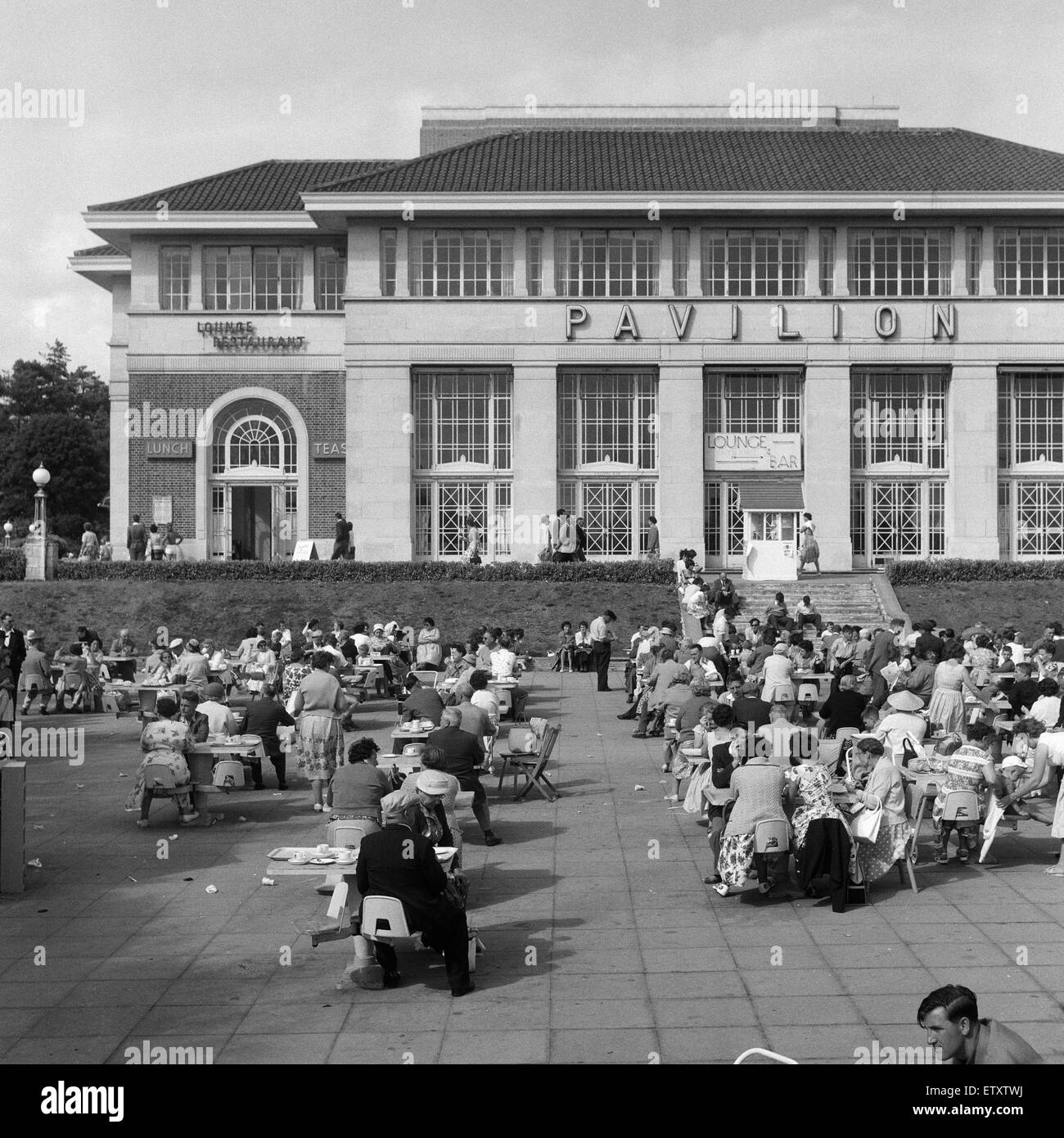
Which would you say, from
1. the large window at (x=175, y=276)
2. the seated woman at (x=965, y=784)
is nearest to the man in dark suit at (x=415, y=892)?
the seated woman at (x=965, y=784)

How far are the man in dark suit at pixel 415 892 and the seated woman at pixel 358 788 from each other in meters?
2.58

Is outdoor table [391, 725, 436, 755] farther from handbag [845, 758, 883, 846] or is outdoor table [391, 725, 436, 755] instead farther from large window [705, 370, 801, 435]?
large window [705, 370, 801, 435]

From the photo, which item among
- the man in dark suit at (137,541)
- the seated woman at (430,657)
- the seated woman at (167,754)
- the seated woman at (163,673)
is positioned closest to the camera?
the seated woman at (167,754)

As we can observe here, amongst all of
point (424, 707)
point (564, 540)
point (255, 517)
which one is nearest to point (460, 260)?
point (564, 540)

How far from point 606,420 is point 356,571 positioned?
1027cm

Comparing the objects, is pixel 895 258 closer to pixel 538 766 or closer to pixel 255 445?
pixel 255 445

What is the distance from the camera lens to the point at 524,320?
4459 centimetres

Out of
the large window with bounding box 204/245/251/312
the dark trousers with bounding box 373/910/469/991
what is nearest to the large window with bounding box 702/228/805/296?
the large window with bounding box 204/245/251/312

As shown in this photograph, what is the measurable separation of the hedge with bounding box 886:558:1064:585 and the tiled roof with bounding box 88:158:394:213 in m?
22.1

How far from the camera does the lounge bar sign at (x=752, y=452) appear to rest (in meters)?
44.9

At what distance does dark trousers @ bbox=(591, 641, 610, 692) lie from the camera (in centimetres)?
2931

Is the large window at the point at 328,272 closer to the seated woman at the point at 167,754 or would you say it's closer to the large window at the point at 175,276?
the large window at the point at 175,276
